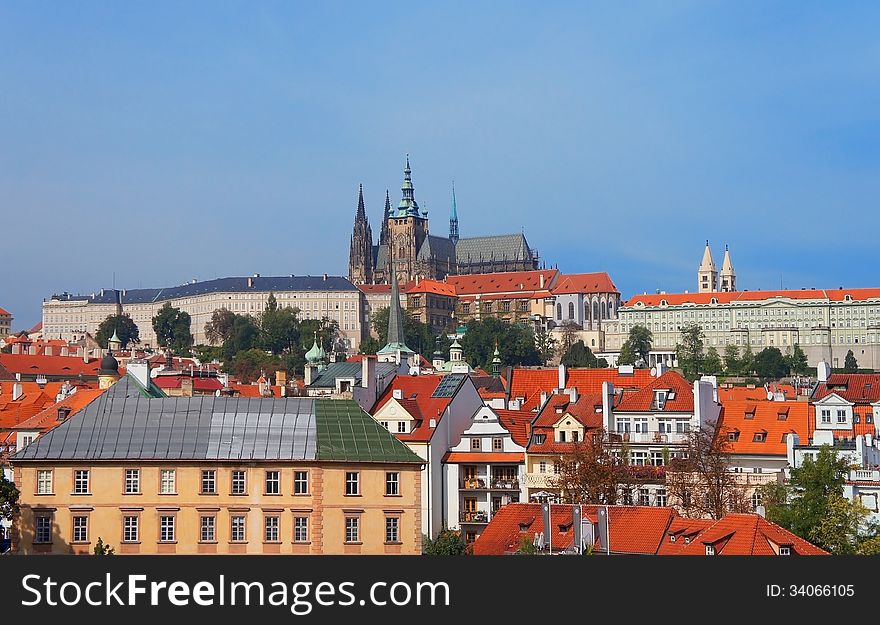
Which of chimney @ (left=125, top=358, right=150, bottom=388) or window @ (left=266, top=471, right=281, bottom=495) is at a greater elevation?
chimney @ (left=125, top=358, right=150, bottom=388)

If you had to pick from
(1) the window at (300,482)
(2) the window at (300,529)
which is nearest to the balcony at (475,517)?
(1) the window at (300,482)

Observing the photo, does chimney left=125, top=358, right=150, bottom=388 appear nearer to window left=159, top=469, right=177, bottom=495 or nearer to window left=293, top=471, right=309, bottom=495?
window left=159, top=469, right=177, bottom=495

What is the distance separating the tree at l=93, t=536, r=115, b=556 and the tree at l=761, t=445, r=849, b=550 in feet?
66.8

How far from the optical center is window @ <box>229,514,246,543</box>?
5084 cm

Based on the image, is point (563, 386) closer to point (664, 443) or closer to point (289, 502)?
point (664, 443)

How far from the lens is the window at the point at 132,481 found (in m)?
51.1

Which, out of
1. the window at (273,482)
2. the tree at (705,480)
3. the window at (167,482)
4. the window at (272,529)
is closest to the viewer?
the window at (272,529)

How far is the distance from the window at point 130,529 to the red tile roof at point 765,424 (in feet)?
80.7

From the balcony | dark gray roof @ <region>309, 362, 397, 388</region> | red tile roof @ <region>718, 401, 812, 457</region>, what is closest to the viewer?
red tile roof @ <region>718, 401, 812, 457</region>

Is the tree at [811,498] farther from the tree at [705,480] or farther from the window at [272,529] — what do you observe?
the window at [272,529]

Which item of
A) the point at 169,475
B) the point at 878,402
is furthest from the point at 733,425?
the point at 169,475

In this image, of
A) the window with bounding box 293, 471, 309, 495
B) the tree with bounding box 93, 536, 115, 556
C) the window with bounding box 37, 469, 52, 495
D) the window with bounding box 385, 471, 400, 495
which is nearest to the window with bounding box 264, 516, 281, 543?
the window with bounding box 293, 471, 309, 495

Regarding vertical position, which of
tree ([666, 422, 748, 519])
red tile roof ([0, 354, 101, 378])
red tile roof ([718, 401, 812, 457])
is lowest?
tree ([666, 422, 748, 519])
